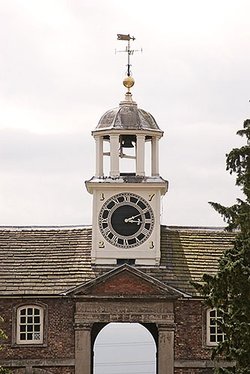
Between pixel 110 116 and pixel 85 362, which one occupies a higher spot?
A: pixel 110 116

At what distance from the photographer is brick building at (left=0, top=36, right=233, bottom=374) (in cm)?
4450

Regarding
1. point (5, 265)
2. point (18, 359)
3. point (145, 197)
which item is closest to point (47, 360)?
point (18, 359)

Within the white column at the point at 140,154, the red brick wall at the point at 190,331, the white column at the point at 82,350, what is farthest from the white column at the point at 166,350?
the white column at the point at 140,154

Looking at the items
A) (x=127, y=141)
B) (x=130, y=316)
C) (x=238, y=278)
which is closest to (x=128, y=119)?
(x=127, y=141)

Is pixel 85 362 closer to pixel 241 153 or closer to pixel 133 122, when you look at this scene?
pixel 133 122

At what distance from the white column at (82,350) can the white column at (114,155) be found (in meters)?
5.92

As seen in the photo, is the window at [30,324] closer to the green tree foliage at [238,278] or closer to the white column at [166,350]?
the white column at [166,350]

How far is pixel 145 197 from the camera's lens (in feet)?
152

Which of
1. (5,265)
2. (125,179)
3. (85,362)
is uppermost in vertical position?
(125,179)

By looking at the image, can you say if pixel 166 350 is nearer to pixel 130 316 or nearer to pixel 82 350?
pixel 130 316

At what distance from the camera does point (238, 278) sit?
→ 3133 cm

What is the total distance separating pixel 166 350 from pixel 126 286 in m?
2.72

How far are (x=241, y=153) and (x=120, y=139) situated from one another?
1536 centimetres

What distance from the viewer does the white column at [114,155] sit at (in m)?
46.0
